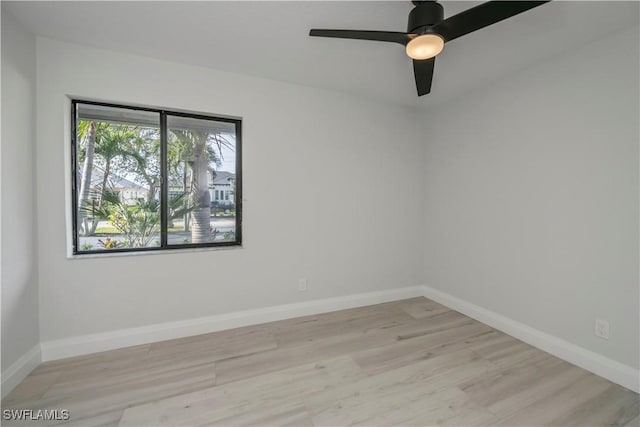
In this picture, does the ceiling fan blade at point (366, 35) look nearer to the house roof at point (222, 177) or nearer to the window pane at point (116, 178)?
the house roof at point (222, 177)

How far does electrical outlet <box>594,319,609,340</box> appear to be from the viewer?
1.93m

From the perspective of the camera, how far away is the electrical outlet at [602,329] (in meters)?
1.93

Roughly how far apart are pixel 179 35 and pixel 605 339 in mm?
3772

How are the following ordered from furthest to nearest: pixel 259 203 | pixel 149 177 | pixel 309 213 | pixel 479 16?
1. pixel 309 213
2. pixel 259 203
3. pixel 149 177
4. pixel 479 16

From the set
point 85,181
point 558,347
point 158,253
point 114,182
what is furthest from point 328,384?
point 85,181

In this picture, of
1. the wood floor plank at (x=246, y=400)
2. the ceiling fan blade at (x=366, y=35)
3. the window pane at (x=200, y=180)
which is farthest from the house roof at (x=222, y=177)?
the wood floor plank at (x=246, y=400)

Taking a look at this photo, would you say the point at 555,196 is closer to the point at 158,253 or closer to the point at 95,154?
the point at 158,253

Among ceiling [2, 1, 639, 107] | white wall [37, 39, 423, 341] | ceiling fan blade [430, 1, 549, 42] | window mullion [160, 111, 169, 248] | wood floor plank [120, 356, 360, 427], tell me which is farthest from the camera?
window mullion [160, 111, 169, 248]

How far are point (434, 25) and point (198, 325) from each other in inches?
112

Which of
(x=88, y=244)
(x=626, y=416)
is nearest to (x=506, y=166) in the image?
(x=626, y=416)

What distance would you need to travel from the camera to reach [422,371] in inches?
76.9

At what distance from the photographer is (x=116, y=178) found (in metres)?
2.35

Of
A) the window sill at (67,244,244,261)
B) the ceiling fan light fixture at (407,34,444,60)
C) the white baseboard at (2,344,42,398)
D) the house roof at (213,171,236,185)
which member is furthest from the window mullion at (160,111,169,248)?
the ceiling fan light fixture at (407,34,444,60)

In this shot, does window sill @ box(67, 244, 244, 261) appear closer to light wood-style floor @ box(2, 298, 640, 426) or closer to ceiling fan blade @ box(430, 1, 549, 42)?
light wood-style floor @ box(2, 298, 640, 426)
